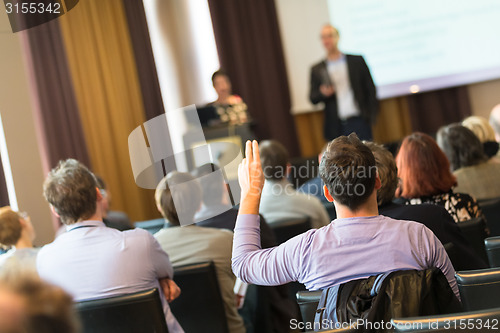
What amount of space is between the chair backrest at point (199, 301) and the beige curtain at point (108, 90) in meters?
4.31

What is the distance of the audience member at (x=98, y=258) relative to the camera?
2.36m

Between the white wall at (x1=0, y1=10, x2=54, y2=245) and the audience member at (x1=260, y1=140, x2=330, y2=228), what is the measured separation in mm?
2436

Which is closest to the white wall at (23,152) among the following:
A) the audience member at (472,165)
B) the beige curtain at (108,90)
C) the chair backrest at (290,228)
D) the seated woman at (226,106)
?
the beige curtain at (108,90)

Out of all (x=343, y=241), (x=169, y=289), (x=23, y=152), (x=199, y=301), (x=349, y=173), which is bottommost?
(x=199, y=301)

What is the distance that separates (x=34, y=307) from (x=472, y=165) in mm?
3202

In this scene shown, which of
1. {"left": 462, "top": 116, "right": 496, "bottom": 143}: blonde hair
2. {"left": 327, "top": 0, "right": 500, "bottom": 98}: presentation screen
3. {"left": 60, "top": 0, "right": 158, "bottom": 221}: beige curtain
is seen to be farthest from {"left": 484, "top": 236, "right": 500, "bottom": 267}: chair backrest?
{"left": 327, "top": 0, "right": 500, "bottom": 98}: presentation screen

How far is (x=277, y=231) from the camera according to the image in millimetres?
3072

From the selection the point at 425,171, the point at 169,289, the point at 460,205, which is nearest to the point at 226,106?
the point at 425,171

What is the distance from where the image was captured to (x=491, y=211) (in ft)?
9.72

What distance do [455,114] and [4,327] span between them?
7.67 meters

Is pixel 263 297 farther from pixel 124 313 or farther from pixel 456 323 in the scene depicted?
pixel 456 323

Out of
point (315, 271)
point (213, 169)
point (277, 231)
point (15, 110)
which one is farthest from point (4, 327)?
point (15, 110)

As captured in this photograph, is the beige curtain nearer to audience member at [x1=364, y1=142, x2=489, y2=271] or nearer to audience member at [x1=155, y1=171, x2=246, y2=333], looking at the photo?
audience member at [x1=155, y1=171, x2=246, y2=333]

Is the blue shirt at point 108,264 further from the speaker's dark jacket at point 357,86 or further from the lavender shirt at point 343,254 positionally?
the speaker's dark jacket at point 357,86
